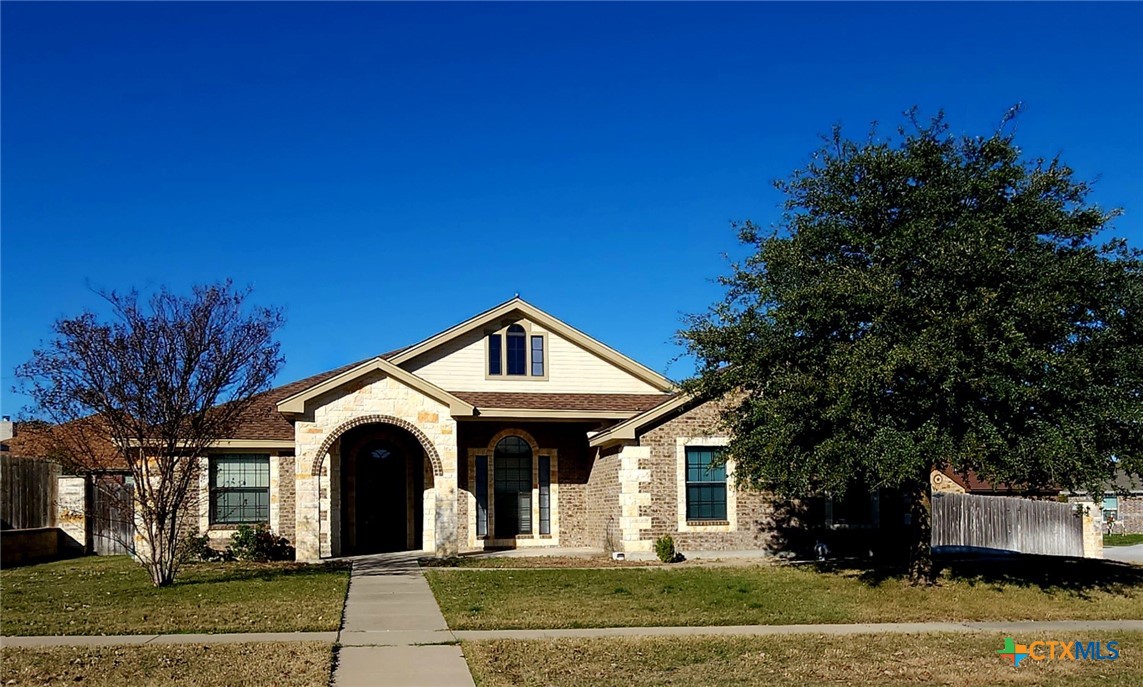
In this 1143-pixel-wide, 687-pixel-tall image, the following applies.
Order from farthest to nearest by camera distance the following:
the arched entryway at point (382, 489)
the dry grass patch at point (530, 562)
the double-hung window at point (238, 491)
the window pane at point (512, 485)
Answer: the window pane at point (512, 485) → the arched entryway at point (382, 489) → the double-hung window at point (238, 491) → the dry grass patch at point (530, 562)

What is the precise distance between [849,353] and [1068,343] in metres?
3.24

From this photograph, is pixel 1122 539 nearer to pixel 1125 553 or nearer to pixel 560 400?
pixel 1125 553

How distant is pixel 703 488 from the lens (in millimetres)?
24359

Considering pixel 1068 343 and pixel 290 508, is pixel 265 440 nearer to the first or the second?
pixel 290 508

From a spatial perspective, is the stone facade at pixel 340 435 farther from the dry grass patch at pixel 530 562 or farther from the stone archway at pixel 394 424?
the dry grass patch at pixel 530 562

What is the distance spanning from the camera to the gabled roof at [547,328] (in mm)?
27281

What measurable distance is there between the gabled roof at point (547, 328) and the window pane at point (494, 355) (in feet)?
1.50

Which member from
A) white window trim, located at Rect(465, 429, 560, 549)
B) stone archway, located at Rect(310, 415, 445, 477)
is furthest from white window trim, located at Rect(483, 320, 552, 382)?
stone archway, located at Rect(310, 415, 445, 477)

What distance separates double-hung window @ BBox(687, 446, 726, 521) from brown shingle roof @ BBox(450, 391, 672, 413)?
1937 millimetres

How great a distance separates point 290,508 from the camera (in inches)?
1008

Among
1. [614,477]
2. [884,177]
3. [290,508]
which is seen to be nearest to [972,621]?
[884,177]

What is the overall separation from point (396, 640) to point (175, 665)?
2674 millimetres

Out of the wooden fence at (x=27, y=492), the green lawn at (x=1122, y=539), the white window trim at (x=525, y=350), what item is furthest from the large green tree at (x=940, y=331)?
the green lawn at (x=1122, y=539)

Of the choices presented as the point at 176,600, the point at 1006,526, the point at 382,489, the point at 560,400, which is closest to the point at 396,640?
the point at 176,600
